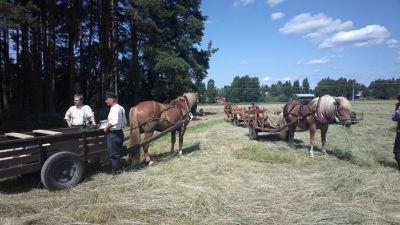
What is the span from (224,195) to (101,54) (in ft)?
66.8

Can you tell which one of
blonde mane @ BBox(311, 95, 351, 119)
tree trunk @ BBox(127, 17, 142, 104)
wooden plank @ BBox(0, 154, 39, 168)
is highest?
tree trunk @ BBox(127, 17, 142, 104)

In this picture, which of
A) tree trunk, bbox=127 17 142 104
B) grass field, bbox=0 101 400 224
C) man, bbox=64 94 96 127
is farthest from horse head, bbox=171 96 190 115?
tree trunk, bbox=127 17 142 104

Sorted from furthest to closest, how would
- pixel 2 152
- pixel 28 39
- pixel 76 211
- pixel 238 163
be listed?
1. pixel 28 39
2. pixel 238 163
3. pixel 2 152
4. pixel 76 211

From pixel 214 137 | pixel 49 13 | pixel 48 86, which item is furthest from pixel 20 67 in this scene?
pixel 214 137

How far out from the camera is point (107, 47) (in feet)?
77.5

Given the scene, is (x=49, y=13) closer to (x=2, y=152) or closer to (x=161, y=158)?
(x=161, y=158)

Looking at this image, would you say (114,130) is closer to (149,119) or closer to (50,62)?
(149,119)

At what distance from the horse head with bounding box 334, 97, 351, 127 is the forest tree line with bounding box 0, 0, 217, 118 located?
15.0m

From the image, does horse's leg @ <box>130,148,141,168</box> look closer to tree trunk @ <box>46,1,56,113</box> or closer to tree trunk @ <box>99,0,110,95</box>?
tree trunk @ <box>46,1,56,113</box>

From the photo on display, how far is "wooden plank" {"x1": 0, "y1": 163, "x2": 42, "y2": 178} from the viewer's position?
5.07m

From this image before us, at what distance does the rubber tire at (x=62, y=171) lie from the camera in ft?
18.2

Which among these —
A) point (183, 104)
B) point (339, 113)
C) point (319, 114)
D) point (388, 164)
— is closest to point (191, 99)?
point (183, 104)

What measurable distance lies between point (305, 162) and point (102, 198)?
208 inches

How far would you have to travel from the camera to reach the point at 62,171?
19.2 ft
